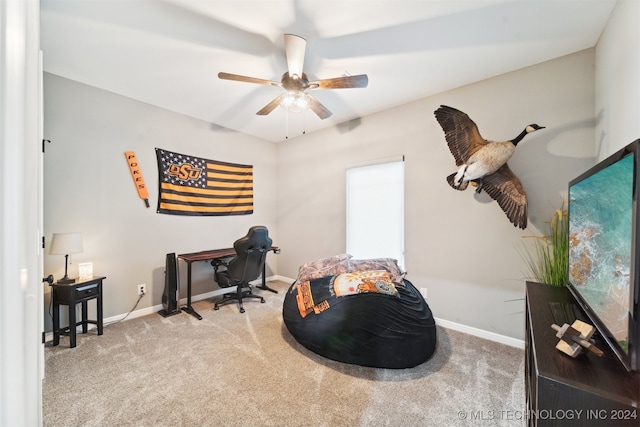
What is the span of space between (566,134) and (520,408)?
2147 mm

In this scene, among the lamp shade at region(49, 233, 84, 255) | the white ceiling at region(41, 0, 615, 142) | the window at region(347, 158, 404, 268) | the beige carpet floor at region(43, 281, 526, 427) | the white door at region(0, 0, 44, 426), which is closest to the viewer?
the white door at region(0, 0, 44, 426)

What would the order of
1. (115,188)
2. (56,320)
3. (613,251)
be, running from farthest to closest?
(115,188)
(56,320)
(613,251)

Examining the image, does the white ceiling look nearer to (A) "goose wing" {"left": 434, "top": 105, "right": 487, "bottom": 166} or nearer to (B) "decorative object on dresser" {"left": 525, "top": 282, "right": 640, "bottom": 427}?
(A) "goose wing" {"left": 434, "top": 105, "right": 487, "bottom": 166}

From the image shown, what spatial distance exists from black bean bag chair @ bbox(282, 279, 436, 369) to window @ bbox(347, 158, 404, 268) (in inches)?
43.5

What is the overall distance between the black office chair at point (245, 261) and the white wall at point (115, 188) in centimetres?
63

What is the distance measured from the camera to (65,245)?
2244mm

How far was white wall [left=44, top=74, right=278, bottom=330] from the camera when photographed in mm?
2461

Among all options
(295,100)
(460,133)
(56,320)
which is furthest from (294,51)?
(56,320)

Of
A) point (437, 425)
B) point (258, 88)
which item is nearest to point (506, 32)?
point (258, 88)

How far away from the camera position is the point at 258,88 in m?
2.67

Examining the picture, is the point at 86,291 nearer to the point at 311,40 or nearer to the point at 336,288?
the point at 336,288

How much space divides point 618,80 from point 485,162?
0.85m

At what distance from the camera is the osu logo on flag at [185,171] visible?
3.26m

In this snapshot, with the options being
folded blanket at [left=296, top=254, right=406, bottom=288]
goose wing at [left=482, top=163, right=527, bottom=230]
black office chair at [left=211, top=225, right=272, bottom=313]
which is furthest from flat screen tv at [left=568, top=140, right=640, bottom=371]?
black office chair at [left=211, top=225, right=272, bottom=313]
